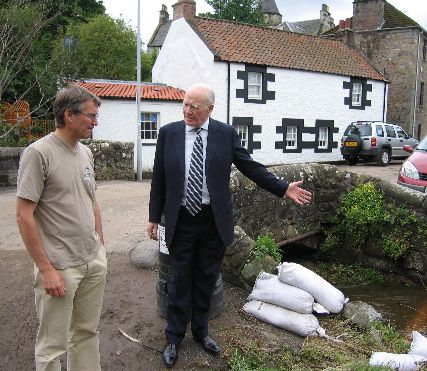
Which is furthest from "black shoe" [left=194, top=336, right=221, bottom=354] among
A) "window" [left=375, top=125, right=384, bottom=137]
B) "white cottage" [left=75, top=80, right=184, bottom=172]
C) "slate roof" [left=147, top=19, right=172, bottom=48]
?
"slate roof" [left=147, top=19, right=172, bottom=48]

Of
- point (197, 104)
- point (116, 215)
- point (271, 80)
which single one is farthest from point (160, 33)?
point (197, 104)

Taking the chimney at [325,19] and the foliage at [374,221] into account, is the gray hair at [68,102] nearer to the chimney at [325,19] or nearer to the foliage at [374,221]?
the foliage at [374,221]

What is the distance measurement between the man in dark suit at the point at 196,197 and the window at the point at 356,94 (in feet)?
71.1

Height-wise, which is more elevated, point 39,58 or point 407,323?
point 39,58

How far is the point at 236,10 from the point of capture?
132ft

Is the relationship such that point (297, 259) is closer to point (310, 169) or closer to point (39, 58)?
point (310, 169)

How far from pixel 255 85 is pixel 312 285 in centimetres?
1609

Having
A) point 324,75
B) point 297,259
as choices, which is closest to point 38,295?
point 297,259

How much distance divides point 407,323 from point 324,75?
17.7m

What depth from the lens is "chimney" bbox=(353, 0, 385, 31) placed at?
27.9 m

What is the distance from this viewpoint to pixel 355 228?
307 inches

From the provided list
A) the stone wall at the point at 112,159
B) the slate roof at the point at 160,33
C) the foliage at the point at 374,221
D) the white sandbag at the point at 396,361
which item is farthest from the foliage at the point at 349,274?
the slate roof at the point at 160,33

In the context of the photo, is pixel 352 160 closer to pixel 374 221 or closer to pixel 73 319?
pixel 374 221

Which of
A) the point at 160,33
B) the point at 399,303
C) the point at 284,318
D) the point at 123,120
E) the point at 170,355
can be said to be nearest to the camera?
the point at 170,355
